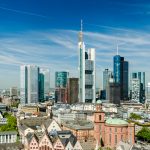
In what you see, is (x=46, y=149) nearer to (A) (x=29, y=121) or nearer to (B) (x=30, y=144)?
(B) (x=30, y=144)

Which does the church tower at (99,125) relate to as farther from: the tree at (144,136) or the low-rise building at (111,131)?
the tree at (144,136)

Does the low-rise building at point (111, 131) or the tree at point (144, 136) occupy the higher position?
the low-rise building at point (111, 131)

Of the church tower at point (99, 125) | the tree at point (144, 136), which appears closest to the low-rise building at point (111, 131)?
the church tower at point (99, 125)

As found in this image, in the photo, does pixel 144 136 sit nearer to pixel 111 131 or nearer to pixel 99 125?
pixel 111 131

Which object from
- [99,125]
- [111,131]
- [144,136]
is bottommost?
[144,136]

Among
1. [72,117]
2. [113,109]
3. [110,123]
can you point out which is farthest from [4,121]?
[113,109]

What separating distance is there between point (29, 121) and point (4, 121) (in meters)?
17.1

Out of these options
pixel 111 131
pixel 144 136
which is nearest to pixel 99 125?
pixel 111 131

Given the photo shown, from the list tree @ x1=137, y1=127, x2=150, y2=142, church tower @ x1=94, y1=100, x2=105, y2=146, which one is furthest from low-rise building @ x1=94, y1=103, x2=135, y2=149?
tree @ x1=137, y1=127, x2=150, y2=142

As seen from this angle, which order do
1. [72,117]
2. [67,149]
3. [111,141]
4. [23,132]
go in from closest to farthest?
1. [67,149]
2. [111,141]
3. [23,132]
4. [72,117]

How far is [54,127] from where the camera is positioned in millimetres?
93688

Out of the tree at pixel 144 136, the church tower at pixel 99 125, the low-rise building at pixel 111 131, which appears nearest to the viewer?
the low-rise building at pixel 111 131

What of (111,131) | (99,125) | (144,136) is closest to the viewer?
(111,131)

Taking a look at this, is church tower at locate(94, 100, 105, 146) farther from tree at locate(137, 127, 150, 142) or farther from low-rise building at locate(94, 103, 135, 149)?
tree at locate(137, 127, 150, 142)
